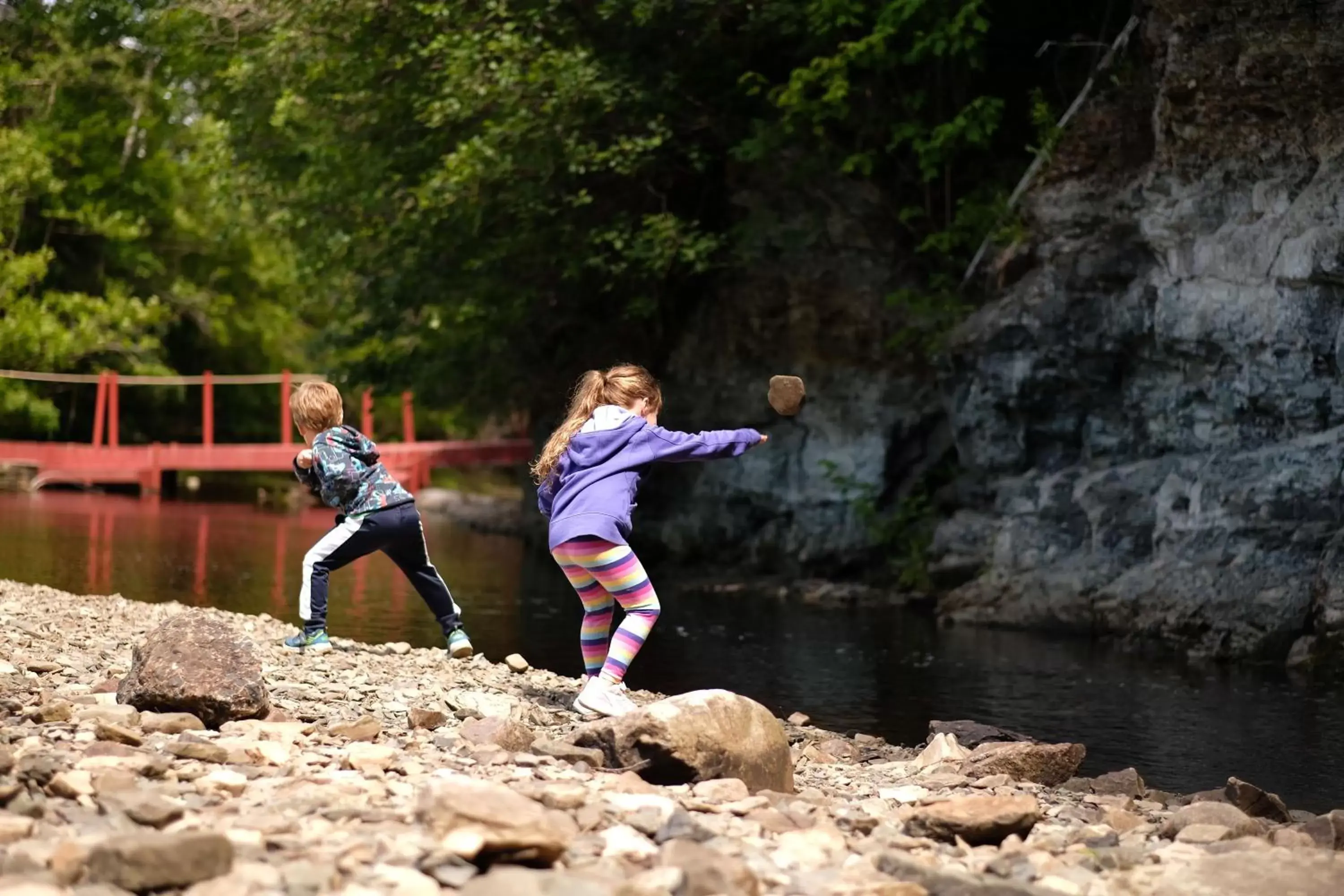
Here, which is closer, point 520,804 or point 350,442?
point 520,804

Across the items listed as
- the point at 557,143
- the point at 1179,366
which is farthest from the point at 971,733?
the point at 557,143


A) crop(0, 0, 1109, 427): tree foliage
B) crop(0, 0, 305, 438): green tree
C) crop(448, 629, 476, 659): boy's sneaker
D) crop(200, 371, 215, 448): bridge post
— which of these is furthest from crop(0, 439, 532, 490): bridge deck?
crop(448, 629, 476, 659): boy's sneaker

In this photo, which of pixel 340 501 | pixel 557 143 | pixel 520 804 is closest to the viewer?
pixel 520 804

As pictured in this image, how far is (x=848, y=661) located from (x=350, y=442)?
458cm

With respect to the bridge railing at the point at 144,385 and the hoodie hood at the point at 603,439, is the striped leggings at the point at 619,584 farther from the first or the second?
the bridge railing at the point at 144,385

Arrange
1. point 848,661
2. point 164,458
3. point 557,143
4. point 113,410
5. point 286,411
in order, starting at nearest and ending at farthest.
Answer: point 848,661 → point 557,143 → point 113,410 → point 164,458 → point 286,411

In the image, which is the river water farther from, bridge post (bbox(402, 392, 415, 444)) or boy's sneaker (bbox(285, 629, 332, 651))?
bridge post (bbox(402, 392, 415, 444))

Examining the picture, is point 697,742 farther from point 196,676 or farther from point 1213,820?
point 196,676

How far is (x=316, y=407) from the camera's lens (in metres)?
8.35

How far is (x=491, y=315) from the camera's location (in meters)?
19.2

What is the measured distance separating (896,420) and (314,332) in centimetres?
2090

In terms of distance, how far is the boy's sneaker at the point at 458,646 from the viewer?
28.7 ft

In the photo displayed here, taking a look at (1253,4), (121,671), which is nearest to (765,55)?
(1253,4)

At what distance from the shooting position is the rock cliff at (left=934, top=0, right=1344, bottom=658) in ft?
40.0
